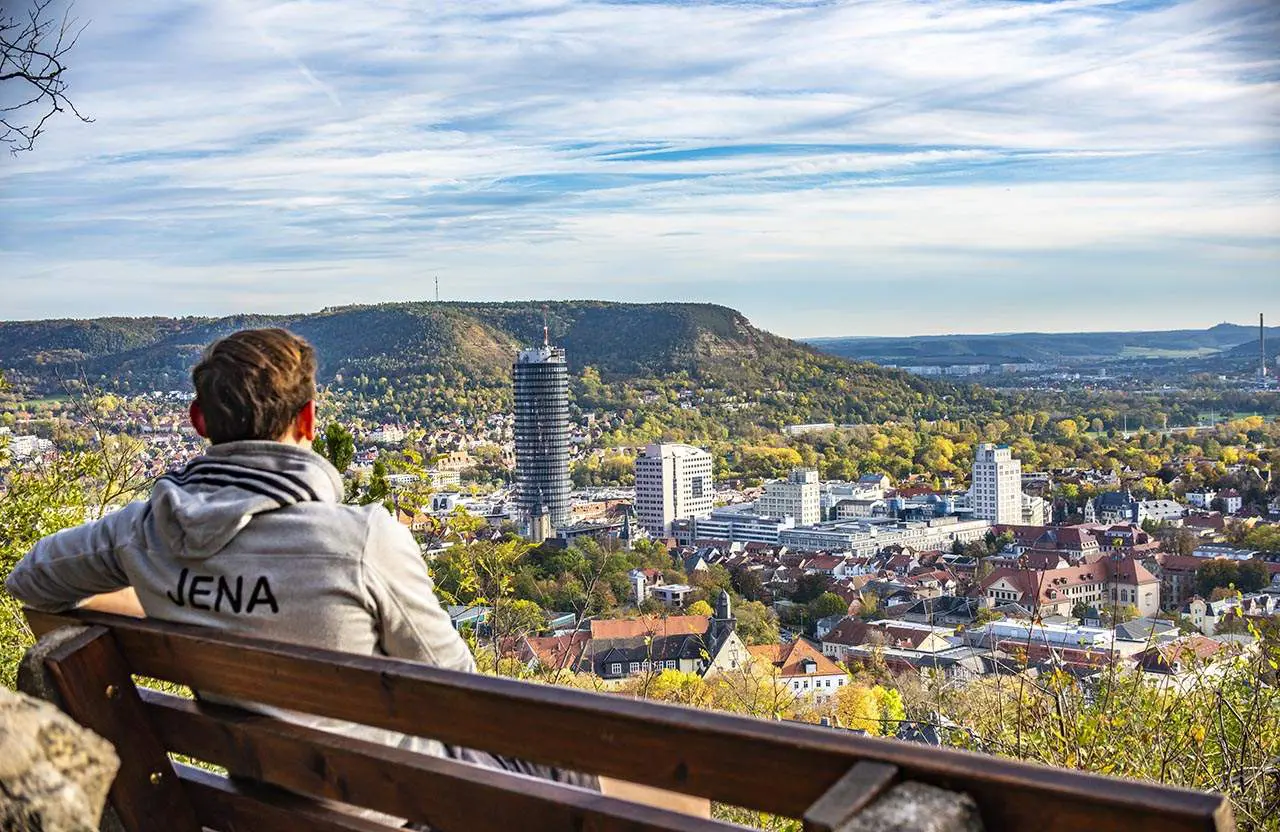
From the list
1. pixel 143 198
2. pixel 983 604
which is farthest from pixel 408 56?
pixel 983 604

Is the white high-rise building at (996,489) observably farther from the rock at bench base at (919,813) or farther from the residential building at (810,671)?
the rock at bench base at (919,813)

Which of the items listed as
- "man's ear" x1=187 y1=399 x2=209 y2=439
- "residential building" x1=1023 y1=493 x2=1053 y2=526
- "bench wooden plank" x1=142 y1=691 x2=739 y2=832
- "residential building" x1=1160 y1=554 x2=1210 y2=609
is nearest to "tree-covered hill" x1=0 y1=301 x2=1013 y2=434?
"residential building" x1=1023 y1=493 x2=1053 y2=526

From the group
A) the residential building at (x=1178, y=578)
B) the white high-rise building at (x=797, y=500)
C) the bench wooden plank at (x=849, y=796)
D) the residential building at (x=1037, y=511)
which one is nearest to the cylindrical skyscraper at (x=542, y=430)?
the white high-rise building at (x=797, y=500)

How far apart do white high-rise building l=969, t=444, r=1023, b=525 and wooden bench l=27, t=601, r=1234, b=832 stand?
35573 mm

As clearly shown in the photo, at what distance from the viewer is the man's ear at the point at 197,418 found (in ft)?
4.40

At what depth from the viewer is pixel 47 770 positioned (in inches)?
31.8

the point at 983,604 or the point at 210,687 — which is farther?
the point at 983,604

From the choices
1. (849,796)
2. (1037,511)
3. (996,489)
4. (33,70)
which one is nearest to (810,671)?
(33,70)

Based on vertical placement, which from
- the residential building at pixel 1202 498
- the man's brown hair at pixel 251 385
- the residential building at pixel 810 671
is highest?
the man's brown hair at pixel 251 385

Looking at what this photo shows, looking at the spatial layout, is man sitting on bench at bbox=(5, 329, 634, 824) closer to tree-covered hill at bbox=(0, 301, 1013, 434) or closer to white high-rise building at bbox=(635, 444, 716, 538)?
white high-rise building at bbox=(635, 444, 716, 538)

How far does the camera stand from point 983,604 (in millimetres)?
15023

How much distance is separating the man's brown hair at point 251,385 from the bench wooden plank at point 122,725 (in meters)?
0.24

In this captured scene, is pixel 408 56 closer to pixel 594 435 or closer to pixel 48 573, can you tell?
pixel 594 435

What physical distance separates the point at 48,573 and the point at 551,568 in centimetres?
1554
